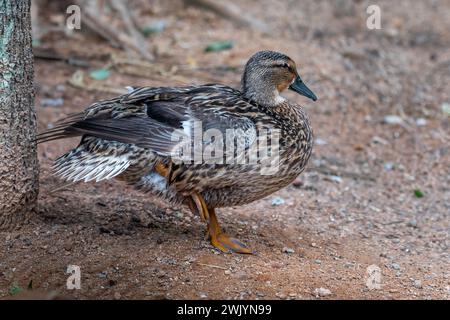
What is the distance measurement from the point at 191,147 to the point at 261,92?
2.77 ft

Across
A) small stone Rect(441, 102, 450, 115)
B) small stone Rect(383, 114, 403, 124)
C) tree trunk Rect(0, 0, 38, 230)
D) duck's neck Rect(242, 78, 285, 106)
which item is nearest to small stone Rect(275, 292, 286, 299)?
duck's neck Rect(242, 78, 285, 106)

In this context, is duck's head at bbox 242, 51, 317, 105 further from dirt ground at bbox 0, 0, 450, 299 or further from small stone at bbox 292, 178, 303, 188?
small stone at bbox 292, 178, 303, 188

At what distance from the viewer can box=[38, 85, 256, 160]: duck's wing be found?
4426 millimetres

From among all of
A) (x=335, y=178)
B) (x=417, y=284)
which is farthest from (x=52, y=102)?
(x=417, y=284)

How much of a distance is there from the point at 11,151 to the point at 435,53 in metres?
6.81

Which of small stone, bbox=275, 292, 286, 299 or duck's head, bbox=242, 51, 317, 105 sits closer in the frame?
small stone, bbox=275, 292, 286, 299

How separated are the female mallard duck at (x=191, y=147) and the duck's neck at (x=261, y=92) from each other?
0.25 feet

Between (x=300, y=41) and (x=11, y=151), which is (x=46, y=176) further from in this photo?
(x=300, y=41)

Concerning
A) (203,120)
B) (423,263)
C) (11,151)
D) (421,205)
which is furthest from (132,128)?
(421,205)

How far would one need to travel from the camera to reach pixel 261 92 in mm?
5016

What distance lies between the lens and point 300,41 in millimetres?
9453

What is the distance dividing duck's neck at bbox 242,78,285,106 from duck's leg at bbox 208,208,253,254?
82cm

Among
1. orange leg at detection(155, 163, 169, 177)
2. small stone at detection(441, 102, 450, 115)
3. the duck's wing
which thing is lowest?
orange leg at detection(155, 163, 169, 177)

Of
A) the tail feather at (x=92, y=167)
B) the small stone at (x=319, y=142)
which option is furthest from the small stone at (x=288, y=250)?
the small stone at (x=319, y=142)
